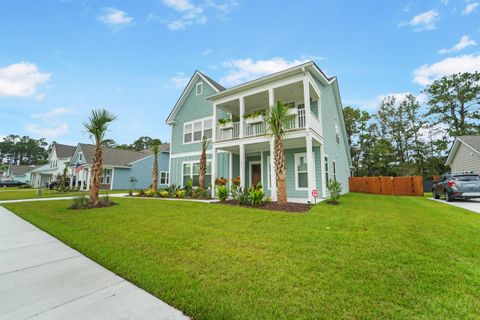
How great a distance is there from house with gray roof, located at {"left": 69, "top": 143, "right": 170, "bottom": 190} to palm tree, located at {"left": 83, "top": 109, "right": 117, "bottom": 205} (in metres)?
14.9

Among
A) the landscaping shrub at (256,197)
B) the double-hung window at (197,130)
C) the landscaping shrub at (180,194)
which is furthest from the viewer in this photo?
the double-hung window at (197,130)

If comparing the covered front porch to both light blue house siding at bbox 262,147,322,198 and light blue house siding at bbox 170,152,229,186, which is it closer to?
light blue house siding at bbox 262,147,322,198

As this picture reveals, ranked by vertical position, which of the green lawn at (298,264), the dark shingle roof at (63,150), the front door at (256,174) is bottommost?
the green lawn at (298,264)

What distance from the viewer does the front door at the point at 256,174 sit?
13.1 meters

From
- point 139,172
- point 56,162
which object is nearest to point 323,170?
point 139,172

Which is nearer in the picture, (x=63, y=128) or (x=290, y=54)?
(x=290, y=54)

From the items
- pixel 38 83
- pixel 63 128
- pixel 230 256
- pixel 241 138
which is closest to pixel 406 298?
pixel 230 256

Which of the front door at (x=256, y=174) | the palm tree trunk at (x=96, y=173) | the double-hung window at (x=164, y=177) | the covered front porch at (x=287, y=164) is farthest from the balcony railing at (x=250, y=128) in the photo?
the double-hung window at (x=164, y=177)

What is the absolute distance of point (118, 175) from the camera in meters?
24.5

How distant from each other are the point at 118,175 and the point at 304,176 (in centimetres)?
2265

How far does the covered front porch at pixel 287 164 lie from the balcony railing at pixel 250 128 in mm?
553

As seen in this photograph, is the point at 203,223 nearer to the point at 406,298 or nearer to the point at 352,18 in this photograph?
the point at 406,298

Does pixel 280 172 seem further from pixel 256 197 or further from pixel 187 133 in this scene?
pixel 187 133

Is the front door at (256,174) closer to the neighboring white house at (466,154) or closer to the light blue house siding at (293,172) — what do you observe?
the light blue house siding at (293,172)
